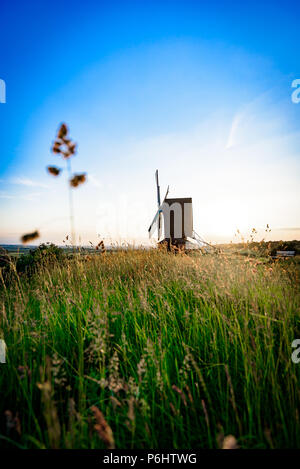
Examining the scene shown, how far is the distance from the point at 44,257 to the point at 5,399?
6.12 m

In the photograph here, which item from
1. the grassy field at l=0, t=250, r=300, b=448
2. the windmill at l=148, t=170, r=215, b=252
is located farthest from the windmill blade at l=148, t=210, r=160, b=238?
the grassy field at l=0, t=250, r=300, b=448

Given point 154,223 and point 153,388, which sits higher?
point 154,223

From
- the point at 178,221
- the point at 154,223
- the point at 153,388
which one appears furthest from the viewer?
the point at 154,223

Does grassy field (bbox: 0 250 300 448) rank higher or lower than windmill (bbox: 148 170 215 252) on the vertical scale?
lower

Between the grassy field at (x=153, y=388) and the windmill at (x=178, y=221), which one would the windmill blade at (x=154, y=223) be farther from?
the grassy field at (x=153, y=388)

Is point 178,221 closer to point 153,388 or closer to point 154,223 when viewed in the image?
point 154,223

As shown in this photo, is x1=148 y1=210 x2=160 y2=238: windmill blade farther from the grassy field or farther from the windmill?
the grassy field

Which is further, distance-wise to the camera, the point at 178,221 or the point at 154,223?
the point at 154,223

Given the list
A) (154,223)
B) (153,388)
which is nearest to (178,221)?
(154,223)
